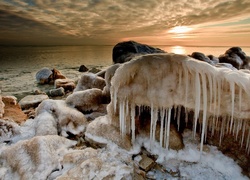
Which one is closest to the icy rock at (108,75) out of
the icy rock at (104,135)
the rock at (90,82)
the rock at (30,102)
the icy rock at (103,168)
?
the rock at (90,82)

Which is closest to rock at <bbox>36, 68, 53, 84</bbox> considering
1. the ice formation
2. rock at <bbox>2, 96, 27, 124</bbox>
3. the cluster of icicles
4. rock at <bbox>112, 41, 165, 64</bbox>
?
rock at <bbox>112, 41, 165, 64</bbox>

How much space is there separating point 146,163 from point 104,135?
1859mm

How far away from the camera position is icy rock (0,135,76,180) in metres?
5.16

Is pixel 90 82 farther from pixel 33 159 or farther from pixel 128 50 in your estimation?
pixel 128 50

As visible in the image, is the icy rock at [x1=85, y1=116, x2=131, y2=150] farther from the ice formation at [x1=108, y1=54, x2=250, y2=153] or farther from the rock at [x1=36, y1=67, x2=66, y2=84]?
the rock at [x1=36, y1=67, x2=66, y2=84]

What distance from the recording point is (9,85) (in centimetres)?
2114

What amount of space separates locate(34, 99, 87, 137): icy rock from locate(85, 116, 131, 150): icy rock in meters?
1.09

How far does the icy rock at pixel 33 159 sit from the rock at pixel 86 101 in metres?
3.29

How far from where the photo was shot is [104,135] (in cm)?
667

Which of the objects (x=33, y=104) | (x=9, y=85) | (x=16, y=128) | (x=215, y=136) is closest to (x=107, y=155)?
(x=215, y=136)

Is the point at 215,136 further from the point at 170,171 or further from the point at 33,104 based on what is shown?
the point at 33,104

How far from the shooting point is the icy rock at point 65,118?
788 centimetres

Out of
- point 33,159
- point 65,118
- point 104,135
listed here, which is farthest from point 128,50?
point 33,159

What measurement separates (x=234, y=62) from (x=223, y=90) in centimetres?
2138
